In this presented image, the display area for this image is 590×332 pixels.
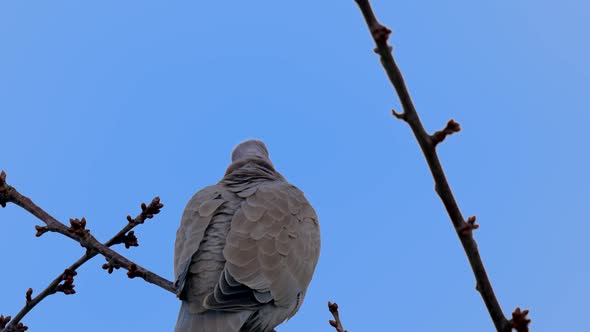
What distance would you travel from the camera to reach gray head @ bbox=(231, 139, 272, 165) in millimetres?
7429

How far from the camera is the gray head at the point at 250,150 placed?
7429 millimetres

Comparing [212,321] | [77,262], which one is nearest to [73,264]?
[77,262]

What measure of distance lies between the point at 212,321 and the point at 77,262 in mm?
1058

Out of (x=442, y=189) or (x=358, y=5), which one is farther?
(x=442, y=189)

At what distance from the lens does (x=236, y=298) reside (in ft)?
15.1

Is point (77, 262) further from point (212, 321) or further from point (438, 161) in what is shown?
point (438, 161)

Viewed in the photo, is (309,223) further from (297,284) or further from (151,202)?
(151,202)

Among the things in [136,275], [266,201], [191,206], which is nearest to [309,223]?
[266,201]

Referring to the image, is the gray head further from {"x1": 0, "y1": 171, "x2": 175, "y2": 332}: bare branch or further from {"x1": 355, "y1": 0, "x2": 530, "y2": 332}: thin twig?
{"x1": 355, "y1": 0, "x2": 530, "y2": 332}: thin twig

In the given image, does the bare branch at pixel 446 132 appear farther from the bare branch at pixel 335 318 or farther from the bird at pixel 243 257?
the bird at pixel 243 257

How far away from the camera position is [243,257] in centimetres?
486

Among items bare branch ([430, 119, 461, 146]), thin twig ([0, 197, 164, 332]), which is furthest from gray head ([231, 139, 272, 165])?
bare branch ([430, 119, 461, 146])

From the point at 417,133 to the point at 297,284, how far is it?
2845 mm

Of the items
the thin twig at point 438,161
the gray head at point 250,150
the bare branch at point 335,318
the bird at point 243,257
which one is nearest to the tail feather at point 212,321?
the bird at point 243,257
